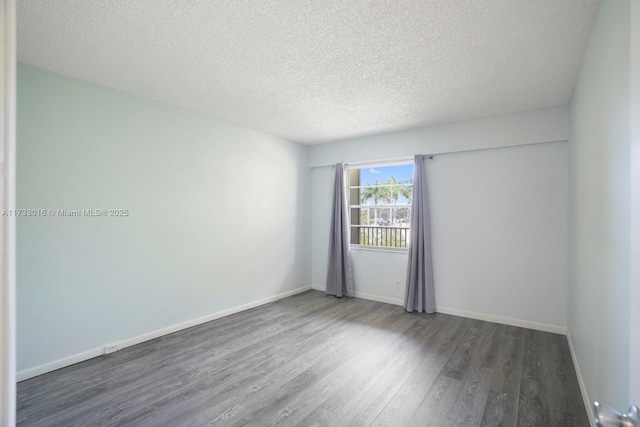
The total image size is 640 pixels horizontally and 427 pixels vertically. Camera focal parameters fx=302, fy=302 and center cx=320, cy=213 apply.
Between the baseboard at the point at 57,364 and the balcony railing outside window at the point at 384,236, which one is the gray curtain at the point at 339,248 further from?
the baseboard at the point at 57,364

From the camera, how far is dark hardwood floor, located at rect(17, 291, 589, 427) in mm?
1990

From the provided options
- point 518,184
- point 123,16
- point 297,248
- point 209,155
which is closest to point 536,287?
point 518,184

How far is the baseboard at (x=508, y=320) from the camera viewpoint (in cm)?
338

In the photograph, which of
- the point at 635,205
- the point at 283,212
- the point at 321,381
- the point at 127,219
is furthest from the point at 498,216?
the point at 127,219

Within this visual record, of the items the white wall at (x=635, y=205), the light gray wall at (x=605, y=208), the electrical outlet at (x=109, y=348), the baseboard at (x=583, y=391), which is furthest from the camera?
the electrical outlet at (x=109, y=348)

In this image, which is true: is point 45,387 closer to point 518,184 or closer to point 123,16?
point 123,16

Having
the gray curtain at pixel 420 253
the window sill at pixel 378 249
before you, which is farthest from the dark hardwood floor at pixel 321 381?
the window sill at pixel 378 249

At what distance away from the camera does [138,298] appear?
3113mm

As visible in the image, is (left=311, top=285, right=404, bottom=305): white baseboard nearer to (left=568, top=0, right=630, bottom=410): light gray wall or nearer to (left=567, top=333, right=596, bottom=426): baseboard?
(left=567, top=333, right=596, bottom=426): baseboard

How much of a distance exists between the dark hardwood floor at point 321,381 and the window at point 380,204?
5.16ft

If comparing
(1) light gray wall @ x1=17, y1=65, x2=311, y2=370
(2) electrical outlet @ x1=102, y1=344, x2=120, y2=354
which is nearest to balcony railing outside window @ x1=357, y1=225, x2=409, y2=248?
(1) light gray wall @ x1=17, y1=65, x2=311, y2=370

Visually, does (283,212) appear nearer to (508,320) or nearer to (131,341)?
(131,341)

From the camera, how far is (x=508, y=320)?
3.64m

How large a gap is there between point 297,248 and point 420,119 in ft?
9.16
